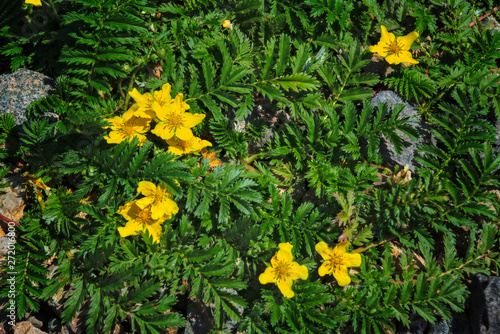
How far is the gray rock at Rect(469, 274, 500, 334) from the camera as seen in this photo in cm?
355

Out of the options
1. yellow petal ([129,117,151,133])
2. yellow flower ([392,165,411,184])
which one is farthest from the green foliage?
yellow petal ([129,117,151,133])

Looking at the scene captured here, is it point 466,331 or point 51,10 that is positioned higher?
point 51,10

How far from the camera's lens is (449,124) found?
4.11m

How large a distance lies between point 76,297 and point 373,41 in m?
4.27

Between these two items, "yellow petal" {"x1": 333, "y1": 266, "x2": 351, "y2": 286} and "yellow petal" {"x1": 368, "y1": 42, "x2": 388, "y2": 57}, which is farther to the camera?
"yellow petal" {"x1": 368, "y1": 42, "x2": 388, "y2": 57}

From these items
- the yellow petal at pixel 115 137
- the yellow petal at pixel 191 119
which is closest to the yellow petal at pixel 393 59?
the yellow petal at pixel 191 119

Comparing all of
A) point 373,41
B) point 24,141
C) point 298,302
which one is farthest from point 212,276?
point 373,41

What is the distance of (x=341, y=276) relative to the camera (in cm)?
352

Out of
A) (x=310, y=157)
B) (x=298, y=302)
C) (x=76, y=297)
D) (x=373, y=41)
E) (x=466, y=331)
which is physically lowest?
(x=466, y=331)

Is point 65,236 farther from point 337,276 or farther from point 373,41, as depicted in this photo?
point 373,41

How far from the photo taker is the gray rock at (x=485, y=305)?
11.6 ft

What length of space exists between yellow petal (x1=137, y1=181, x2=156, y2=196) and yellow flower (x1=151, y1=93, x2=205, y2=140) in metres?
0.45

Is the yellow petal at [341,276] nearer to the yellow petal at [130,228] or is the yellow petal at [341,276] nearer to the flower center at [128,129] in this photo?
the yellow petal at [130,228]

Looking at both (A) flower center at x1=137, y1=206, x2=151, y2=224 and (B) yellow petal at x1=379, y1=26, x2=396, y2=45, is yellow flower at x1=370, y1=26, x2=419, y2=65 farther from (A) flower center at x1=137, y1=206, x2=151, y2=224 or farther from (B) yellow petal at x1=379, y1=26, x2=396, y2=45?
(A) flower center at x1=137, y1=206, x2=151, y2=224
